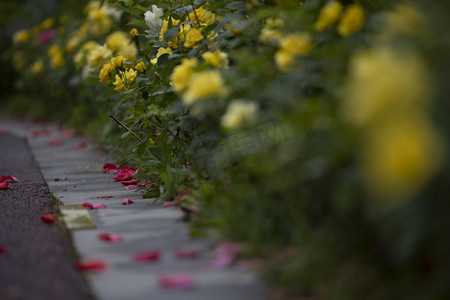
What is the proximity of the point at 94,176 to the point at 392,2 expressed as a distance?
2.28 m

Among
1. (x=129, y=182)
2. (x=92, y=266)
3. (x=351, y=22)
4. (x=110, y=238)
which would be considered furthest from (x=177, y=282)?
(x=129, y=182)

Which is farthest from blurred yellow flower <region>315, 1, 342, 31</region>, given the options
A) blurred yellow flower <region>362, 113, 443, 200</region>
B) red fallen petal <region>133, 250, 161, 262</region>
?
red fallen petal <region>133, 250, 161, 262</region>

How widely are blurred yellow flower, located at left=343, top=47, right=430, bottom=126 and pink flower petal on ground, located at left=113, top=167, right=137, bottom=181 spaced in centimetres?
224

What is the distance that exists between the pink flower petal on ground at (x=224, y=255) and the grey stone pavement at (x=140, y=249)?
0.02 meters

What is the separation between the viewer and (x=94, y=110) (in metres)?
6.29

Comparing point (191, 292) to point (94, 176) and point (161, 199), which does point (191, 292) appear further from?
point (94, 176)

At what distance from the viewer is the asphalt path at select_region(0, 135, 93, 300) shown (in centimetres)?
213

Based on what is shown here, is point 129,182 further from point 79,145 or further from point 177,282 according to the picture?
point 79,145

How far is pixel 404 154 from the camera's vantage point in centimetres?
162

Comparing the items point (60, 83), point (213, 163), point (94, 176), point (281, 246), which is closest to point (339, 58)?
point (281, 246)

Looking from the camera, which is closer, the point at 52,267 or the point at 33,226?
the point at 52,267

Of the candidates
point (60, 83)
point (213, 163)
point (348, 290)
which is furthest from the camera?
point (60, 83)

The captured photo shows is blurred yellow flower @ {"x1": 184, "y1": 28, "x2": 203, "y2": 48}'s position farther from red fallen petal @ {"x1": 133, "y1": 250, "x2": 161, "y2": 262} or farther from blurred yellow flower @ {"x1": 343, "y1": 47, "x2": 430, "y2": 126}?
blurred yellow flower @ {"x1": 343, "y1": 47, "x2": 430, "y2": 126}

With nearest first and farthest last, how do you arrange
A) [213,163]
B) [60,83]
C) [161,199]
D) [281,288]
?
[281,288]
[213,163]
[161,199]
[60,83]
